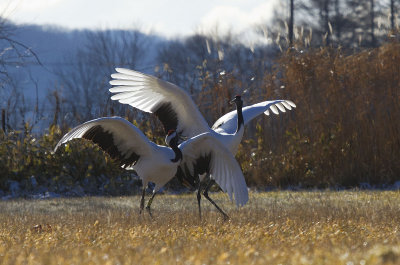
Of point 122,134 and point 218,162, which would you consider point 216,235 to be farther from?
point 122,134

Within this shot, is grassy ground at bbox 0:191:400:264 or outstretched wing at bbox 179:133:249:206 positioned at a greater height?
outstretched wing at bbox 179:133:249:206

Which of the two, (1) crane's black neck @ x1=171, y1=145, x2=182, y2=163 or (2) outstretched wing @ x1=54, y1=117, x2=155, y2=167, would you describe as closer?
(2) outstretched wing @ x1=54, y1=117, x2=155, y2=167

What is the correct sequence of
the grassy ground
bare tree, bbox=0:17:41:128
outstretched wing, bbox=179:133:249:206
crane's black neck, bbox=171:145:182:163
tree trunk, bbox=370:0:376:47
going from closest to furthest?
the grassy ground
outstretched wing, bbox=179:133:249:206
crane's black neck, bbox=171:145:182:163
bare tree, bbox=0:17:41:128
tree trunk, bbox=370:0:376:47

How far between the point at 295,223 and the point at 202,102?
22.9 ft

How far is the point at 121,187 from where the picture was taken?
1220cm

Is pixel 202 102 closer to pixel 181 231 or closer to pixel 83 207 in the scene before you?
pixel 83 207

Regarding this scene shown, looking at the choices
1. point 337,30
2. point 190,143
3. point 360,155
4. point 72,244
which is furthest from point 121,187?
point 337,30

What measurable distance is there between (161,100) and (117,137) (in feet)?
3.61

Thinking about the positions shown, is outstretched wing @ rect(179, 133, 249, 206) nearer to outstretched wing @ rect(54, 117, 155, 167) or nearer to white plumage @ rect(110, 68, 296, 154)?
outstretched wing @ rect(54, 117, 155, 167)

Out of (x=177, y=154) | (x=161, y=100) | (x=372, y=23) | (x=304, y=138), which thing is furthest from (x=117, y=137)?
(x=372, y=23)

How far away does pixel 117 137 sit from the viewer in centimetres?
761

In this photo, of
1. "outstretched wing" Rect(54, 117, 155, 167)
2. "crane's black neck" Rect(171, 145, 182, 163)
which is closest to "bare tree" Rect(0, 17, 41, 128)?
"outstretched wing" Rect(54, 117, 155, 167)

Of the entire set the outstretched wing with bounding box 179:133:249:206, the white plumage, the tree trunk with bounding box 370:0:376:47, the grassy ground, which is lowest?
Answer: the grassy ground

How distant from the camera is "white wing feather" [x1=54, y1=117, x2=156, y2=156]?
7.13 metres
